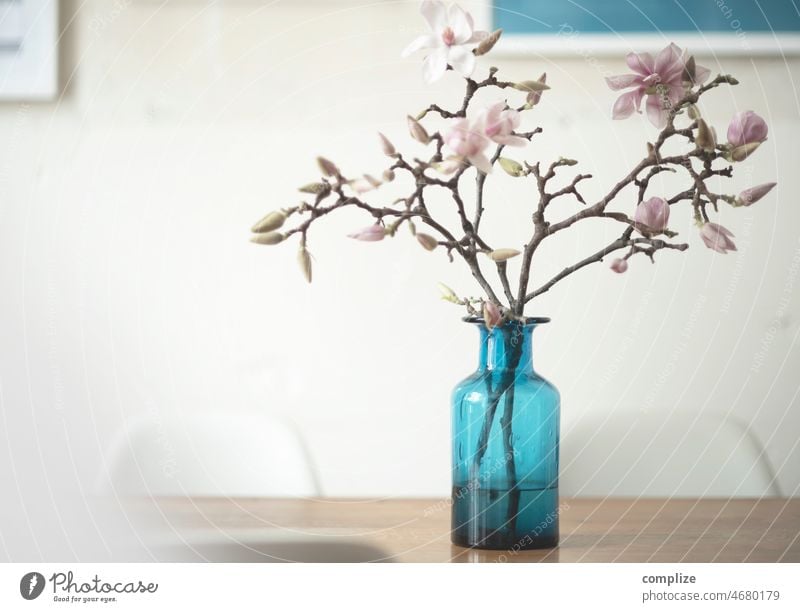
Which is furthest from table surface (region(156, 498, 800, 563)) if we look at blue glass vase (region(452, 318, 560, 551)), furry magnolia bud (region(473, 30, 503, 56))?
furry magnolia bud (region(473, 30, 503, 56))

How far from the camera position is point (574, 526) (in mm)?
496

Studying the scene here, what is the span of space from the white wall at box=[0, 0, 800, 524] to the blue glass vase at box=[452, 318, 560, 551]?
0.27 m

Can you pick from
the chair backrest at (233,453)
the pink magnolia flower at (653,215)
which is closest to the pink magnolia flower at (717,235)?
the pink magnolia flower at (653,215)

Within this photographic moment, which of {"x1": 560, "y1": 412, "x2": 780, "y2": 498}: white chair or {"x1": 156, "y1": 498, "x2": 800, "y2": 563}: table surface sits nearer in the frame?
{"x1": 156, "y1": 498, "x2": 800, "y2": 563}: table surface

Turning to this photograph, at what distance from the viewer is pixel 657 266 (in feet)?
2.37

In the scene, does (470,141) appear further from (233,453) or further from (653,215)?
(233,453)

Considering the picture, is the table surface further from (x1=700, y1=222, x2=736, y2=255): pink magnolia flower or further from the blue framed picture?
the blue framed picture

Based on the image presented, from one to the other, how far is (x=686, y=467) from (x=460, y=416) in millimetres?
389

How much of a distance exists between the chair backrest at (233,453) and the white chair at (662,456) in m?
0.21

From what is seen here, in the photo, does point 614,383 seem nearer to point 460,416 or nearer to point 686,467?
point 686,467

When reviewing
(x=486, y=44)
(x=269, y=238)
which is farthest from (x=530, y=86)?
(x=269, y=238)

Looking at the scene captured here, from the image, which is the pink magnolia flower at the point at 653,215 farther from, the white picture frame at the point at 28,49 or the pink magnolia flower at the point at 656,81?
the white picture frame at the point at 28,49

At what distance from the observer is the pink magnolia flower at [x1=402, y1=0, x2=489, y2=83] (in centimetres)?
41

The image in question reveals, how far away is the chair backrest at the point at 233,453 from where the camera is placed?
704 mm
